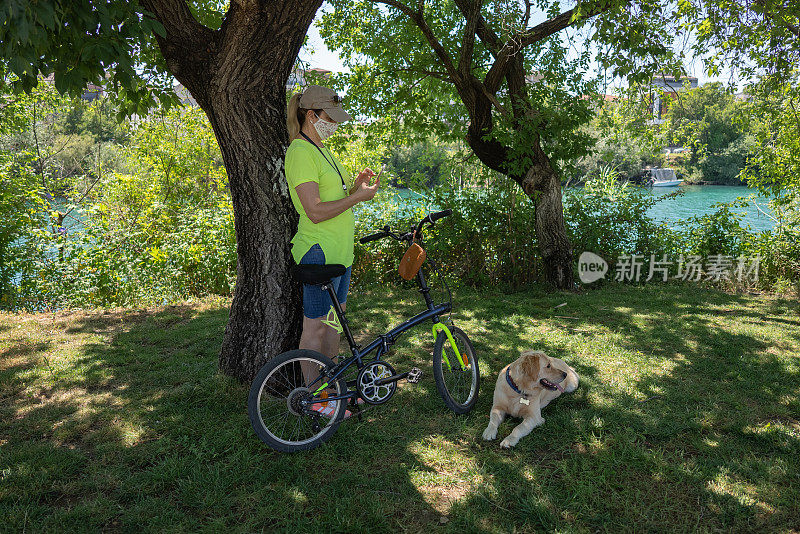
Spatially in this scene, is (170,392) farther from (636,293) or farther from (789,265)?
(789,265)

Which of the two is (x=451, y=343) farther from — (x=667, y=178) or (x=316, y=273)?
(x=667, y=178)

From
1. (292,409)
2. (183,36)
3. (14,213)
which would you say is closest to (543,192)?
(183,36)

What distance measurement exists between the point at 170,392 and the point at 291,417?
4.03ft

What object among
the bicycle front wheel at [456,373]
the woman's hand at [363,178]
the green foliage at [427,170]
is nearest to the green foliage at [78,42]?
the woman's hand at [363,178]

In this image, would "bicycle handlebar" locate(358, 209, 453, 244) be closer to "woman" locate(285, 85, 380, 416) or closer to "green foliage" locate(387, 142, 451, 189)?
"woman" locate(285, 85, 380, 416)

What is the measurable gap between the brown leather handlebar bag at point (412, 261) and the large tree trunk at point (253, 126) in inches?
41.9

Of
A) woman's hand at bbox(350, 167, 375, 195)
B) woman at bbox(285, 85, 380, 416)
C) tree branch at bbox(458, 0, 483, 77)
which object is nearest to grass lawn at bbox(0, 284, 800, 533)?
woman at bbox(285, 85, 380, 416)

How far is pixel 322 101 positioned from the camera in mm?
3207

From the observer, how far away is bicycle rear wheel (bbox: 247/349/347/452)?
9.98ft

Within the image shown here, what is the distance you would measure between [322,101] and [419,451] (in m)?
2.33

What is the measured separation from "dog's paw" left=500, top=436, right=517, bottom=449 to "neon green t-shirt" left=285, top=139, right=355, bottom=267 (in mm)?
1545

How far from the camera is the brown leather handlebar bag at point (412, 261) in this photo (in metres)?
3.33

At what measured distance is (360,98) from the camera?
27.5 ft

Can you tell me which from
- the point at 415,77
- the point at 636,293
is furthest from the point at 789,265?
the point at 415,77
